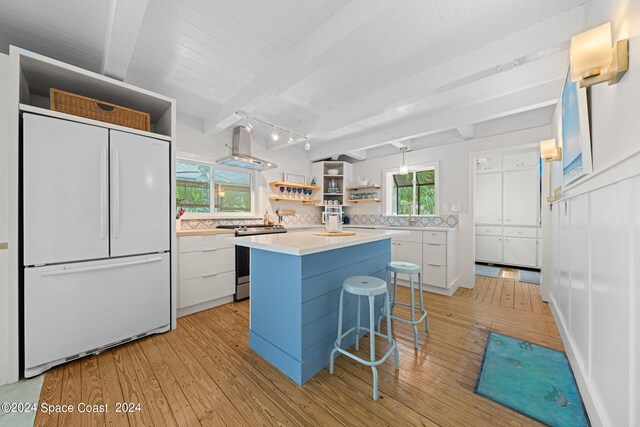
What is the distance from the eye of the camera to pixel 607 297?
1.16 metres

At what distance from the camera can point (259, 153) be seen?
4.36m

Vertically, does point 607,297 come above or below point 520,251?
above

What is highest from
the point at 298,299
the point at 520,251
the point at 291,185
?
the point at 291,185

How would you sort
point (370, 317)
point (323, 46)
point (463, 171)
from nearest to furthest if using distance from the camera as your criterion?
→ 1. point (370, 317)
2. point (323, 46)
3. point (463, 171)

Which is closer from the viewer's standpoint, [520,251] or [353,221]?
[520,251]

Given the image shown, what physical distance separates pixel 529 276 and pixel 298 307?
5.09m

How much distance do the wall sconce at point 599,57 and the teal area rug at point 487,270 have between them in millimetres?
4501

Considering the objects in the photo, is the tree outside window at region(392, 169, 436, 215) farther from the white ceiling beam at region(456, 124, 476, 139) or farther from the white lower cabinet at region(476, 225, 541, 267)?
the white lower cabinet at region(476, 225, 541, 267)

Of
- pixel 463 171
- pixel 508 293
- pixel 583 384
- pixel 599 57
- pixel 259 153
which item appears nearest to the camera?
pixel 599 57

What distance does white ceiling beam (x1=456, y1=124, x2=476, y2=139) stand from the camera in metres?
3.49

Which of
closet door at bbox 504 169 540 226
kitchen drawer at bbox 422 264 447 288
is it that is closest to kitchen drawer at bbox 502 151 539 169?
closet door at bbox 504 169 540 226

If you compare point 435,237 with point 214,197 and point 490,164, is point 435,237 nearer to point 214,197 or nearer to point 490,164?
point 490,164

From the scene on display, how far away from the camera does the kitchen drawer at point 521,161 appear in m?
5.04

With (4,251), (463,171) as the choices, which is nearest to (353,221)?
(463,171)
